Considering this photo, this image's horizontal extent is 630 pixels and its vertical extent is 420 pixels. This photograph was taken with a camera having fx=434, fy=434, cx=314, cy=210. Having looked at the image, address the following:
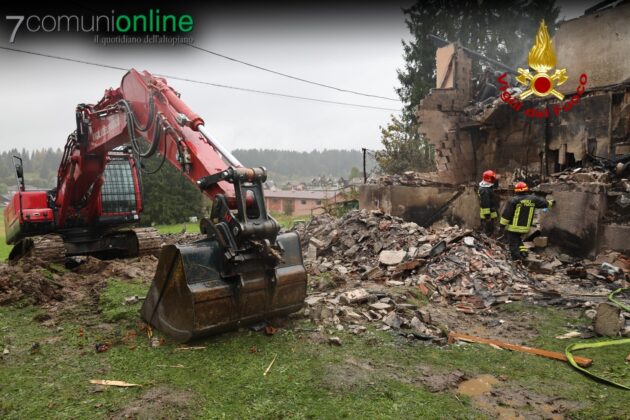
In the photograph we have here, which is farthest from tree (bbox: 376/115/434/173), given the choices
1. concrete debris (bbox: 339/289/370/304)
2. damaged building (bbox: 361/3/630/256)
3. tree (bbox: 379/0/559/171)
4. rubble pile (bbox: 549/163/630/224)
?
concrete debris (bbox: 339/289/370/304)

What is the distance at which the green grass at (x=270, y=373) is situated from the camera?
134 inches

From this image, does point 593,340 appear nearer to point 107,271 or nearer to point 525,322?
point 525,322

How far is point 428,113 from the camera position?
46.9 feet

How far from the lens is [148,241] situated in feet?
29.1

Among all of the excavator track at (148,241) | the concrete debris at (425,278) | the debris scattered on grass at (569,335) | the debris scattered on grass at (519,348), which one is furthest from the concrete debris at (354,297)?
the excavator track at (148,241)

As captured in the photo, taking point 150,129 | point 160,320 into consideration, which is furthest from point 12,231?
point 160,320

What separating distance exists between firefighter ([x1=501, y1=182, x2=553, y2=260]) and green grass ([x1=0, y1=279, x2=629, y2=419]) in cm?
322

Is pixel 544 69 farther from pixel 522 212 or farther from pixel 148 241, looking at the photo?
pixel 148 241

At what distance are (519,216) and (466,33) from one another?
2154cm

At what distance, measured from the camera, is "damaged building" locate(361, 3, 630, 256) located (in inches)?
337

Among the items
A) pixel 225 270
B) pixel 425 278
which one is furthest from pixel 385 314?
pixel 225 270

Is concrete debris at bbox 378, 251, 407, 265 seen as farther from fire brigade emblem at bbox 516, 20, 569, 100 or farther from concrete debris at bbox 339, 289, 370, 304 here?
fire brigade emblem at bbox 516, 20, 569, 100

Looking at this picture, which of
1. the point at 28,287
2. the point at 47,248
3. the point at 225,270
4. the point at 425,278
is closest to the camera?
the point at 225,270

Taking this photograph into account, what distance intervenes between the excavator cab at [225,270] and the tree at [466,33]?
873 inches
